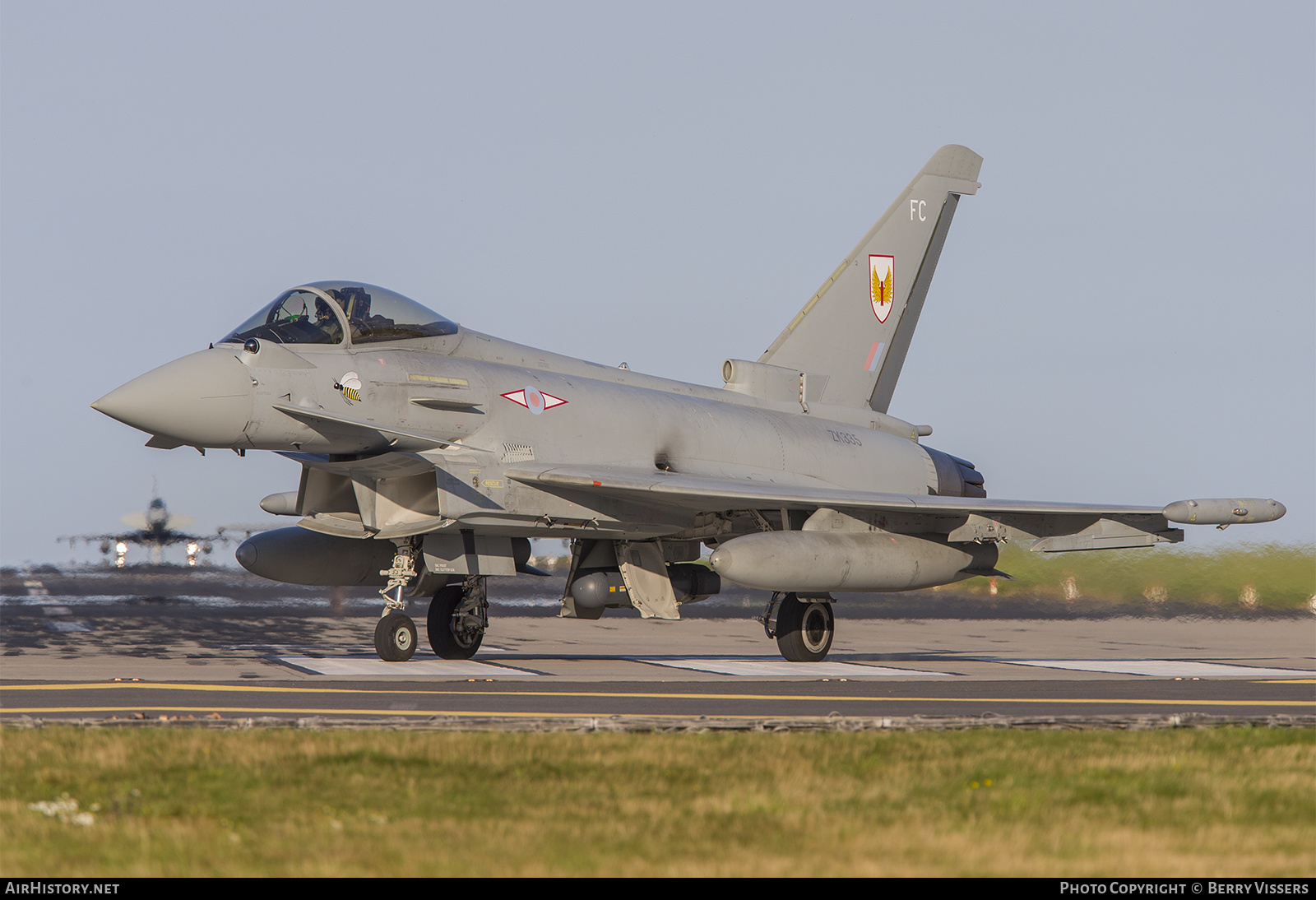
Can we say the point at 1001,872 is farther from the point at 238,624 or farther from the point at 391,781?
the point at 238,624

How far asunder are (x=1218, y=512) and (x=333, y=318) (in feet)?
31.9

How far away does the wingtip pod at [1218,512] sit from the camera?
14.4 meters

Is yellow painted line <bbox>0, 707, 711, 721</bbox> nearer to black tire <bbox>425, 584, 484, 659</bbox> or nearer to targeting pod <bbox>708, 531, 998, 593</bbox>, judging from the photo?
targeting pod <bbox>708, 531, 998, 593</bbox>

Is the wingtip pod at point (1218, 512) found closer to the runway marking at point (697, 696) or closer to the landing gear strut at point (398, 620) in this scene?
the runway marking at point (697, 696)

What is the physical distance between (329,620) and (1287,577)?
16.6 meters

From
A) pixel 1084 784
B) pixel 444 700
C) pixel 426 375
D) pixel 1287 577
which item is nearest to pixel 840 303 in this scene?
pixel 426 375

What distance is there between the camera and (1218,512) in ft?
47.5

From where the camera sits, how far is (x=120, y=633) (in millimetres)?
19922

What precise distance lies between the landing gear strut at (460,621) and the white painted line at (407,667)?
0.23m

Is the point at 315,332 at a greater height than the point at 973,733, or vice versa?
the point at 315,332

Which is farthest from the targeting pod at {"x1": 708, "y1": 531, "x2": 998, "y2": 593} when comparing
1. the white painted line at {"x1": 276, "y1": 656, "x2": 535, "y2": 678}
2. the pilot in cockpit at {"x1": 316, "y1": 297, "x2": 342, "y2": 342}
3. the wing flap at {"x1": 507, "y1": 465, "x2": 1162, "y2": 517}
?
the pilot in cockpit at {"x1": 316, "y1": 297, "x2": 342, "y2": 342}

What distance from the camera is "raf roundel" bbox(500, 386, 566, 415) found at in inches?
558

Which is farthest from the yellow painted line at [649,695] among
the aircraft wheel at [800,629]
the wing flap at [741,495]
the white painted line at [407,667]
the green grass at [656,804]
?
the aircraft wheel at [800,629]

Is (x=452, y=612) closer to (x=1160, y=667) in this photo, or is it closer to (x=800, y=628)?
(x=800, y=628)
